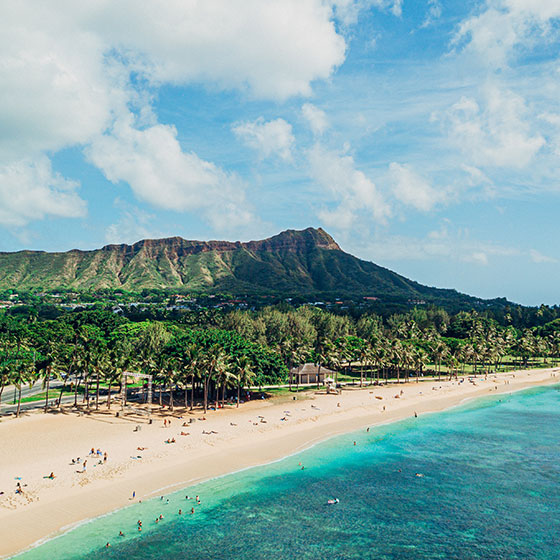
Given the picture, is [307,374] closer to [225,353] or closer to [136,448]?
[225,353]

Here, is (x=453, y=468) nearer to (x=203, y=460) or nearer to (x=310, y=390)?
(x=203, y=460)

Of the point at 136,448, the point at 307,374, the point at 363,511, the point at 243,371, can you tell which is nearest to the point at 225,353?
the point at 243,371

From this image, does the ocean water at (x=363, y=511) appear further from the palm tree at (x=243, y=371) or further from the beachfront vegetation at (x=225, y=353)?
the beachfront vegetation at (x=225, y=353)

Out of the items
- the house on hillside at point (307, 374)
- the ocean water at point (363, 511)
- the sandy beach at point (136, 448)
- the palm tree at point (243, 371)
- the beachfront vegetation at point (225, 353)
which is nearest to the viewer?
the ocean water at point (363, 511)

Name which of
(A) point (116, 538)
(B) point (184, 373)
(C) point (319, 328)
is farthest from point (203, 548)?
(C) point (319, 328)

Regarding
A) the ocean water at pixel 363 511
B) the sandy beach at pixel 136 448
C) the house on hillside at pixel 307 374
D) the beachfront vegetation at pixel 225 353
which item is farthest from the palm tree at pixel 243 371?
the house on hillside at pixel 307 374

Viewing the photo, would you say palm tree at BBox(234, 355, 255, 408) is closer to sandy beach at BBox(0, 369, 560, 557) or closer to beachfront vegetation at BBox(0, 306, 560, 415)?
beachfront vegetation at BBox(0, 306, 560, 415)

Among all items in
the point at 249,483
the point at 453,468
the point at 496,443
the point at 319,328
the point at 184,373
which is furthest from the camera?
the point at 319,328

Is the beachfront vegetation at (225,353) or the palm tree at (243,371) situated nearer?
the beachfront vegetation at (225,353)
